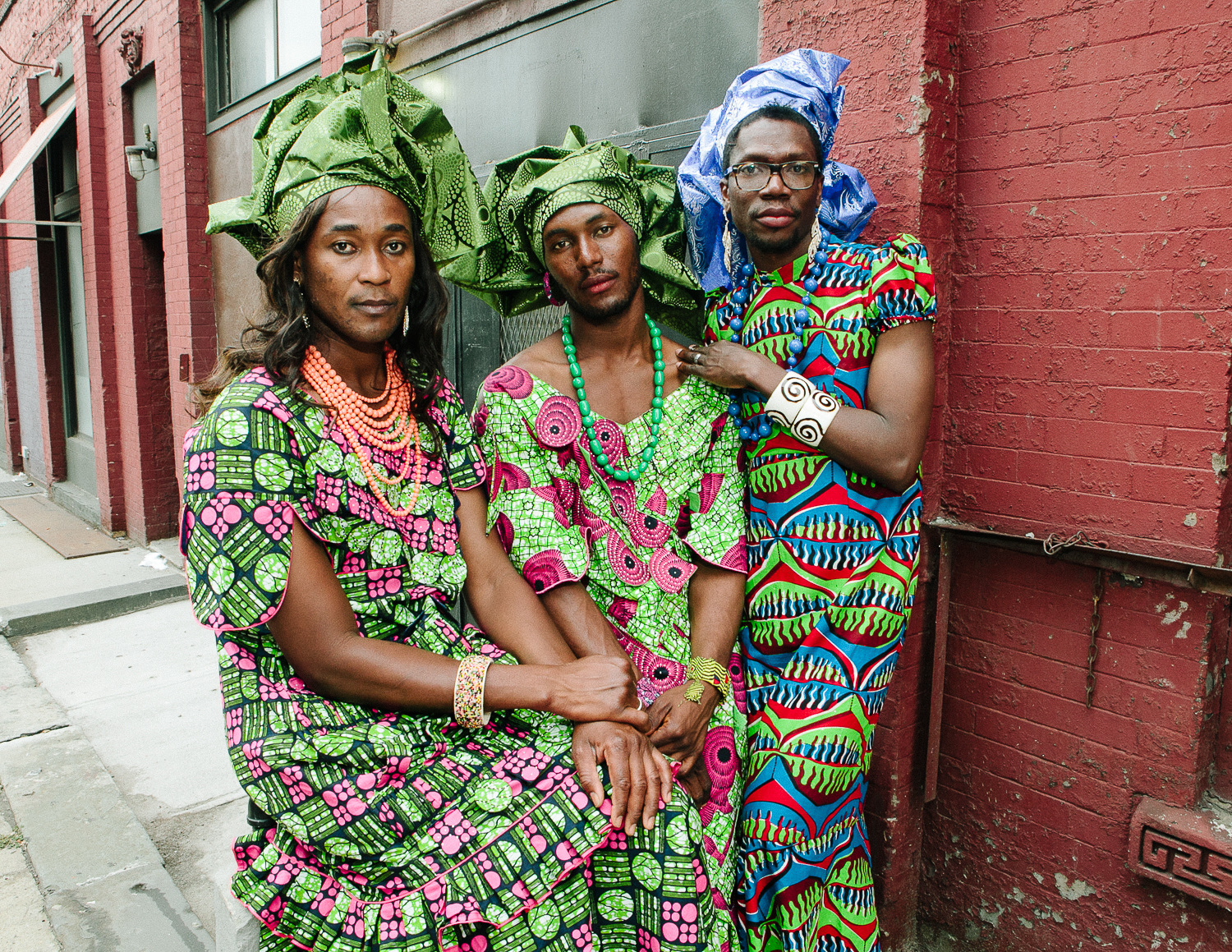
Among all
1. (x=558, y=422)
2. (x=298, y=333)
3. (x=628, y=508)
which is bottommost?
(x=628, y=508)

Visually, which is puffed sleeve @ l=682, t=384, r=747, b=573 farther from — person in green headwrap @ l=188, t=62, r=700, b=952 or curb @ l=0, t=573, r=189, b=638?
curb @ l=0, t=573, r=189, b=638

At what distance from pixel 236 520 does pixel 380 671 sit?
1.43 ft

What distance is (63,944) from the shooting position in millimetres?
2846

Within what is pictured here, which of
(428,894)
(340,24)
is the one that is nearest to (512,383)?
(428,894)

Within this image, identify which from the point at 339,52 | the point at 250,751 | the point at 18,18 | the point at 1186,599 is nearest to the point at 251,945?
the point at 250,751

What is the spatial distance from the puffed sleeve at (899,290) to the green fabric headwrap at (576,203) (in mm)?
623

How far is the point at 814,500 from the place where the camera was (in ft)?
7.31

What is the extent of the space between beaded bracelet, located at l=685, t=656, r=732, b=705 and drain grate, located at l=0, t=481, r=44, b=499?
11.9 m

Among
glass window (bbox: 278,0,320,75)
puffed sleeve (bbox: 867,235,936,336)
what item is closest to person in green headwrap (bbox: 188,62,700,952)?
puffed sleeve (bbox: 867,235,936,336)

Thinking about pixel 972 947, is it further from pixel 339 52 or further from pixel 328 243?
pixel 339 52

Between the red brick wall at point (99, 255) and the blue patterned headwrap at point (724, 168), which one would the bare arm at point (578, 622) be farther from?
the red brick wall at point (99, 255)

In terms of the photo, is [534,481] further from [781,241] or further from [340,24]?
[340,24]

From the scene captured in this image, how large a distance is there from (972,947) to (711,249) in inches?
87.0

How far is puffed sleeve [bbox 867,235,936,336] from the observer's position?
213 centimetres
